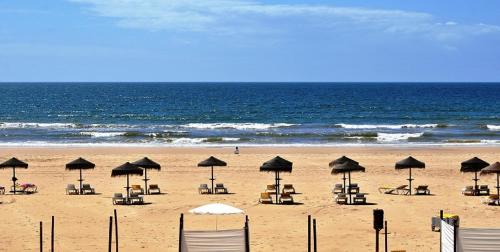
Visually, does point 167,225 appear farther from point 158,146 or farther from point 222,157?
point 158,146

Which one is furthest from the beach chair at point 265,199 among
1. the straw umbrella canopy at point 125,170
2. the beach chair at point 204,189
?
Result: the straw umbrella canopy at point 125,170

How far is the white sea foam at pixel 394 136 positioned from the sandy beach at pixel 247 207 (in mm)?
12843

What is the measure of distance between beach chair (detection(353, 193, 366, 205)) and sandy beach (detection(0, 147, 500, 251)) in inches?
17.2

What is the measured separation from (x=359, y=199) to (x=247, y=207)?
153 inches

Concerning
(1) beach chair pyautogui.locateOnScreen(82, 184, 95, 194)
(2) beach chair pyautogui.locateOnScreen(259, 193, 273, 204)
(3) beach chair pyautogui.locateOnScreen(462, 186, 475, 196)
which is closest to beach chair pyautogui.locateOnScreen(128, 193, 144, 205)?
(1) beach chair pyautogui.locateOnScreen(82, 184, 95, 194)

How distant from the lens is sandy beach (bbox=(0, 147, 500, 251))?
21.5m

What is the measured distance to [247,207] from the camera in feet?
86.8

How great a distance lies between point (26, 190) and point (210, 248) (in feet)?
55.9

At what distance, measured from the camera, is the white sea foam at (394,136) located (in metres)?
55.7

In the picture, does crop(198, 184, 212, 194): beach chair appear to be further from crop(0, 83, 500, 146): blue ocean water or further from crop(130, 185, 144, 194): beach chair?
crop(0, 83, 500, 146): blue ocean water

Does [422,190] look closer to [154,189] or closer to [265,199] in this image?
[265,199]

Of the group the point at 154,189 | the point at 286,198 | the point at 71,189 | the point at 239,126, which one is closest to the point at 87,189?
the point at 71,189

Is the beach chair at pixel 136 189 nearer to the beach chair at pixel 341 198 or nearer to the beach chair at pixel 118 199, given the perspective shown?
the beach chair at pixel 118 199

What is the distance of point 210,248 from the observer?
15234 millimetres
